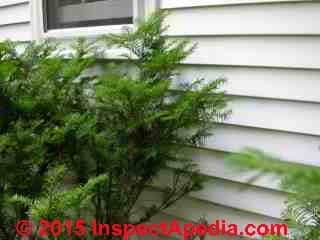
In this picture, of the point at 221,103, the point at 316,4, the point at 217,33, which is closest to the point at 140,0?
the point at 217,33

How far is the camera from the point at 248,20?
6.93 feet

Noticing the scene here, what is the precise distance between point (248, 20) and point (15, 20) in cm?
242

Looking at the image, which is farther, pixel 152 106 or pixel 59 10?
pixel 59 10

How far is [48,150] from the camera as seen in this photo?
8.30ft

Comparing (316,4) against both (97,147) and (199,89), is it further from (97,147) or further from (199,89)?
(97,147)

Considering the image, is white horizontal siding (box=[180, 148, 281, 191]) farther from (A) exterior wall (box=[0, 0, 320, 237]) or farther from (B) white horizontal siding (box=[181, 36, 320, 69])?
(B) white horizontal siding (box=[181, 36, 320, 69])

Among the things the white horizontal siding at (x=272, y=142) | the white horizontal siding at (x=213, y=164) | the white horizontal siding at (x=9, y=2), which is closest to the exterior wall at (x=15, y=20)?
the white horizontal siding at (x=9, y=2)

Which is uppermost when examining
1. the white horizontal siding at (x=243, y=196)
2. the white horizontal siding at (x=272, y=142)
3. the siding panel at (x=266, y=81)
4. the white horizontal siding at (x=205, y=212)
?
the siding panel at (x=266, y=81)

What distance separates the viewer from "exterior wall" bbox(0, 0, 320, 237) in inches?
75.5

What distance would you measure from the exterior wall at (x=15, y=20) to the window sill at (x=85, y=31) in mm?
376

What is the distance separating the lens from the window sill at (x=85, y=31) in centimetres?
282

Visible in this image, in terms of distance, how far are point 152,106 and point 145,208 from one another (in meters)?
0.71

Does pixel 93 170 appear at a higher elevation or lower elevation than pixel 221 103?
lower

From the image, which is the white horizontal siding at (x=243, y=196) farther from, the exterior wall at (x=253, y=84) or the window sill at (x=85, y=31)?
the window sill at (x=85, y=31)
